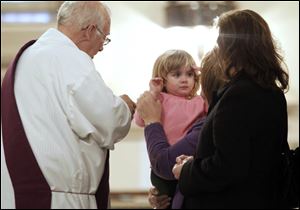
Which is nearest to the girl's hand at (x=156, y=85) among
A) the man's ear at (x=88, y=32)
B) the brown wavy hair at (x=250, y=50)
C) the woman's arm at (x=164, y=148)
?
the woman's arm at (x=164, y=148)

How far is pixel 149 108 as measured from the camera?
225 centimetres

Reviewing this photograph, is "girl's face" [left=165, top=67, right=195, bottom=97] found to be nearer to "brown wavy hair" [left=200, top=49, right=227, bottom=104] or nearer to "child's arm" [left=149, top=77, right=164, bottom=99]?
"child's arm" [left=149, top=77, right=164, bottom=99]

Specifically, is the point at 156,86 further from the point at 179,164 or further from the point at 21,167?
the point at 21,167

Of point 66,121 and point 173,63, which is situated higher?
point 173,63

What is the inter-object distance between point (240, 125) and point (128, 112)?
1.53ft

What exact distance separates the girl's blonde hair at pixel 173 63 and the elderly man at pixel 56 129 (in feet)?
1.15

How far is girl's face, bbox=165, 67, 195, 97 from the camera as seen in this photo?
2.36 m

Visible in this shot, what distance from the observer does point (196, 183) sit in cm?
184

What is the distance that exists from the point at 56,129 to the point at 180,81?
59cm

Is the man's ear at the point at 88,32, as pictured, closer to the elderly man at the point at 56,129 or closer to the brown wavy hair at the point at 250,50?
the elderly man at the point at 56,129

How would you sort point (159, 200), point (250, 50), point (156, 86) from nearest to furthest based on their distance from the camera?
point (250, 50)
point (159, 200)
point (156, 86)

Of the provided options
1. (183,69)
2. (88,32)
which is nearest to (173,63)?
(183,69)

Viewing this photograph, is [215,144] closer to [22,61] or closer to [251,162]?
[251,162]

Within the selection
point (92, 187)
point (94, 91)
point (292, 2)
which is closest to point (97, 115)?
point (94, 91)
